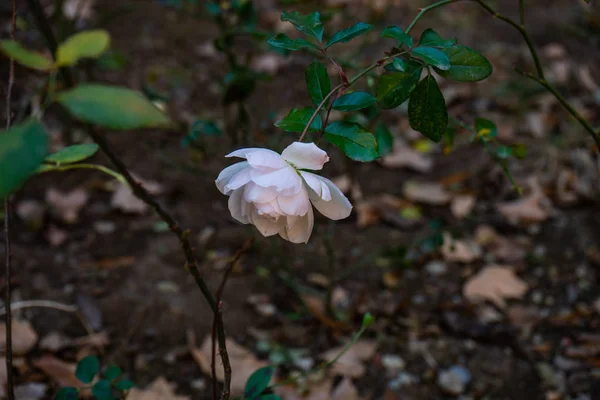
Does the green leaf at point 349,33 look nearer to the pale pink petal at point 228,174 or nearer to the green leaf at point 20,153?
the pale pink petal at point 228,174

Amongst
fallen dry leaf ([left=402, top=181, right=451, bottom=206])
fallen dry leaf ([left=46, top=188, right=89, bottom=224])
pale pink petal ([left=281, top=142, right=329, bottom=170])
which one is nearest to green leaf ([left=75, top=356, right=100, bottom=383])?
pale pink petal ([left=281, top=142, right=329, bottom=170])

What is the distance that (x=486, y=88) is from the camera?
286cm

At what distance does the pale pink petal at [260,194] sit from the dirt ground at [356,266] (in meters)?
0.93

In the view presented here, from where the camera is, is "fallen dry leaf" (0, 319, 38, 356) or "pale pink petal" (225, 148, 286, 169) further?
"fallen dry leaf" (0, 319, 38, 356)

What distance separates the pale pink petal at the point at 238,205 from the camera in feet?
2.49

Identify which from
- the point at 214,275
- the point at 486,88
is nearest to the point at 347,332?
the point at 214,275

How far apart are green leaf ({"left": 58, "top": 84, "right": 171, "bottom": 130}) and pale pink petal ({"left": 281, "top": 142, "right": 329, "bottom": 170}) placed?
9.8 inches

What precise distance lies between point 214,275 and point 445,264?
30.1 inches

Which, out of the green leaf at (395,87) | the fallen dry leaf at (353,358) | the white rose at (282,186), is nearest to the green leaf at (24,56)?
the white rose at (282,186)

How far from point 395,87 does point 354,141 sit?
11 centimetres

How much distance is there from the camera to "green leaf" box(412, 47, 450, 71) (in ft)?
2.54

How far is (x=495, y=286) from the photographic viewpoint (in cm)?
186

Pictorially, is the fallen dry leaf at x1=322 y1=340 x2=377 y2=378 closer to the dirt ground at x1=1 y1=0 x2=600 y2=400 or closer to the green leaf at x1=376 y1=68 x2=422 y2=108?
the dirt ground at x1=1 y1=0 x2=600 y2=400

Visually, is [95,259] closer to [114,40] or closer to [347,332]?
[347,332]
